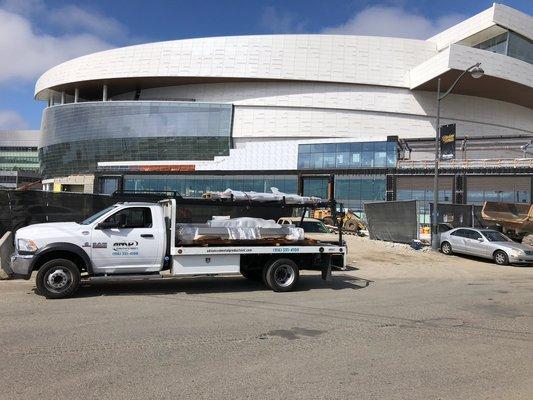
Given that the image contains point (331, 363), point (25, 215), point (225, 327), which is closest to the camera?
point (331, 363)

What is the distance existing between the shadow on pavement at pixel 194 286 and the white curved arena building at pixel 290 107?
56257mm

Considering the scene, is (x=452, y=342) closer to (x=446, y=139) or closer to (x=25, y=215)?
(x=25, y=215)

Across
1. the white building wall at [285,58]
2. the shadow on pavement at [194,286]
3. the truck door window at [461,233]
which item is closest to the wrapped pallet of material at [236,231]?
the shadow on pavement at [194,286]

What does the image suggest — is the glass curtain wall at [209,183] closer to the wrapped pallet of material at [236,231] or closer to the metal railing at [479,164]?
the metal railing at [479,164]

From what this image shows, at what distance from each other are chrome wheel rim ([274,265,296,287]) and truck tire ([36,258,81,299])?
13.6 ft

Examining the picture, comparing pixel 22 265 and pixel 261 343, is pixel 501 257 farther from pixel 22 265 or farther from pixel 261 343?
pixel 22 265

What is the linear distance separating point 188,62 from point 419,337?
271 feet

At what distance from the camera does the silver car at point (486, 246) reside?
1934 centimetres

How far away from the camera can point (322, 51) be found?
8238 centimetres

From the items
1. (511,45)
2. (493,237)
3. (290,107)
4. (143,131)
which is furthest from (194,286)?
(511,45)

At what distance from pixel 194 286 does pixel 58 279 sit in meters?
3.11

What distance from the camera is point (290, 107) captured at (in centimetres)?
8256

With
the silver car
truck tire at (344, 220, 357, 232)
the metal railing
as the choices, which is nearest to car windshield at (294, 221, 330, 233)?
the silver car

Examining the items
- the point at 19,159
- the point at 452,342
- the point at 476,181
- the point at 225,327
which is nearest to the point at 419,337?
the point at 452,342
